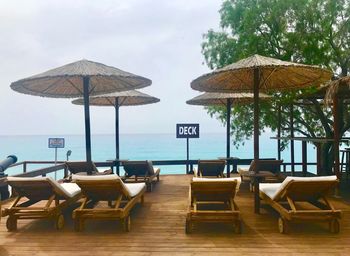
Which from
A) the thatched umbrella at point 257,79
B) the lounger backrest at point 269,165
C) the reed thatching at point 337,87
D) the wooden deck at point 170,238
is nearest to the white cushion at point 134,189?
the wooden deck at point 170,238

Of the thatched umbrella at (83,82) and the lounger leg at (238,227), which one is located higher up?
the thatched umbrella at (83,82)

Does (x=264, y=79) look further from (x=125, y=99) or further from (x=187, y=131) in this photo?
(x=125, y=99)

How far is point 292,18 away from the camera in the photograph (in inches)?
373

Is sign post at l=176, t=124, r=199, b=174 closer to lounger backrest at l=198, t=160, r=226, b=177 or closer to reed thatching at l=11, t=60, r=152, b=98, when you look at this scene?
lounger backrest at l=198, t=160, r=226, b=177

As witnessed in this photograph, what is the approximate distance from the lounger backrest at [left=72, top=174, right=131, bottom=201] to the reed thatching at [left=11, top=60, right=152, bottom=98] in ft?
5.05

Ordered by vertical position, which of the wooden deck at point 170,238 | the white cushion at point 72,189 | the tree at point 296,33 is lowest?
the wooden deck at point 170,238

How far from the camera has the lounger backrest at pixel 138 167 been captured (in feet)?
23.6

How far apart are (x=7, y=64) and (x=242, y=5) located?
35.1ft

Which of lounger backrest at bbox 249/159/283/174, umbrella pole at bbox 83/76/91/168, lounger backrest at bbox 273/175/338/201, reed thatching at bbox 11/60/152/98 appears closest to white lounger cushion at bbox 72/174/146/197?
umbrella pole at bbox 83/76/91/168

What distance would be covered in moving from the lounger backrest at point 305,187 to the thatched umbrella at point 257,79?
2.39ft

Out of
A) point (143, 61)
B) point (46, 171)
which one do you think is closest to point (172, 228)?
point (46, 171)

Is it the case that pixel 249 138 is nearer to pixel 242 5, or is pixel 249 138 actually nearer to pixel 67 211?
pixel 242 5

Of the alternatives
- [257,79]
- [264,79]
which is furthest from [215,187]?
[264,79]

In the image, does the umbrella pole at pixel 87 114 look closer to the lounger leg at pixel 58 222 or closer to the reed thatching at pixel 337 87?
the lounger leg at pixel 58 222
